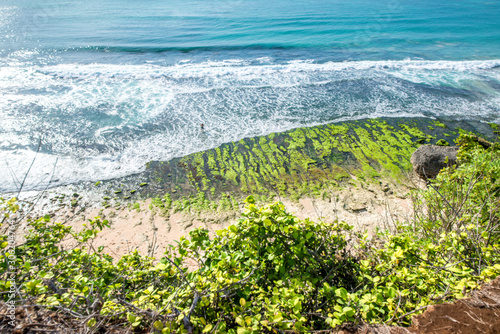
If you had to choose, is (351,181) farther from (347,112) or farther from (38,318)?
(38,318)

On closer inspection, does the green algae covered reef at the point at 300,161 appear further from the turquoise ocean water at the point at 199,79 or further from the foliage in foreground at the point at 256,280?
the foliage in foreground at the point at 256,280

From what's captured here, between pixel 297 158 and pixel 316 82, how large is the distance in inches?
350

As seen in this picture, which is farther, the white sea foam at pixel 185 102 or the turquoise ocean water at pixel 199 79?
the turquoise ocean water at pixel 199 79

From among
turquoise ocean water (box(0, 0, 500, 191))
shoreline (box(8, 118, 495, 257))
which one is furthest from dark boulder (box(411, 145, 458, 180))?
turquoise ocean water (box(0, 0, 500, 191))

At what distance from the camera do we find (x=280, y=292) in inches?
112

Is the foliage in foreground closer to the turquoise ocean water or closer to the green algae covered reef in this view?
the green algae covered reef

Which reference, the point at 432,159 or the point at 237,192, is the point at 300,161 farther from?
the point at 432,159

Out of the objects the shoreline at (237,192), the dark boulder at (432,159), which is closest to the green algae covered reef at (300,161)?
the shoreline at (237,192)

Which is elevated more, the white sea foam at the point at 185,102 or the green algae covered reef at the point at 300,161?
the white sea foam at the point at 185,102

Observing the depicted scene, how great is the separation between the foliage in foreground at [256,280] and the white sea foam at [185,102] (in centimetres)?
617

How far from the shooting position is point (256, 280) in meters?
3.25

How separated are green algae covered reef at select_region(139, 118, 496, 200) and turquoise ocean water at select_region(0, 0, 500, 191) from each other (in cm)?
85

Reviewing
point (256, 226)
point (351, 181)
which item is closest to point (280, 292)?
point (256, 226)

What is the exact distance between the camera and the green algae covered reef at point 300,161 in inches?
339
